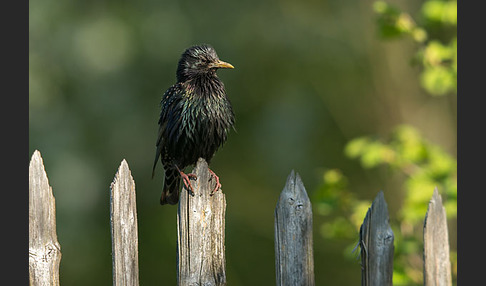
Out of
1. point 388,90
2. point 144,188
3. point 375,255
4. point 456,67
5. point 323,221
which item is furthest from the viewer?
point 323,221

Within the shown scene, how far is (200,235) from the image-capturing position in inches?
127

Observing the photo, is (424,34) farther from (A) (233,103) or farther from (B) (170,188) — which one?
(A) (233,103)

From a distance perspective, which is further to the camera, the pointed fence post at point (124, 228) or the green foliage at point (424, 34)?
the green foliage at point (424, 34)

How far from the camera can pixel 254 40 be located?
27.7 ft

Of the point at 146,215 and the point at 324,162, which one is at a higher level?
the point at 324,162

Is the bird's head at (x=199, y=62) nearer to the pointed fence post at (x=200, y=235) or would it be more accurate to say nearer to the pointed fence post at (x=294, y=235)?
the pointed fence post at (x=200, y=235)

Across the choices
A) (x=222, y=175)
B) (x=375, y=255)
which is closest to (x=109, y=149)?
(x=222, y=175)

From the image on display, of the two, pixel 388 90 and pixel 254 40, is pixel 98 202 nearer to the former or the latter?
pixel 254 40

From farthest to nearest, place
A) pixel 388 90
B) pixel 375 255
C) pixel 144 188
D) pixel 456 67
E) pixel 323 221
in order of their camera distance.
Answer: pixel 323 221 < pixel 144 188 < pixel 388 90 < pixel 456 67 < pixel 375 255

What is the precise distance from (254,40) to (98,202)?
9.75ft

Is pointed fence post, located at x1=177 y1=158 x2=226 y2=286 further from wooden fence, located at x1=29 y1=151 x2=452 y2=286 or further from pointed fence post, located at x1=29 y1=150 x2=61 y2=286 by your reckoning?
pointed fence post, located at x1=29 y1=150 x2=61 y2=286

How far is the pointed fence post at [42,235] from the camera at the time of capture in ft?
10.6

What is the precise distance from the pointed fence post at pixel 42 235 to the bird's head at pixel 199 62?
4.50 feet

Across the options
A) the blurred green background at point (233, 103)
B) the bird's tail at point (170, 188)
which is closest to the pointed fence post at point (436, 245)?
the bird's tail at point (170, 188)
